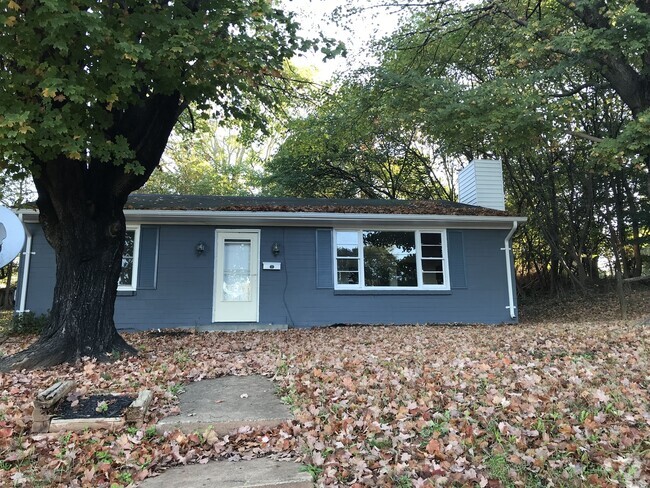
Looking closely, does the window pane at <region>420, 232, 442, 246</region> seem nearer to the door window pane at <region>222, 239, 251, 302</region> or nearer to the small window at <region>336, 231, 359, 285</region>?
the small window at <region>336, 231, 359, 285</region>

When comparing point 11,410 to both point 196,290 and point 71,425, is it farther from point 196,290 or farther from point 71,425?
point 196,290

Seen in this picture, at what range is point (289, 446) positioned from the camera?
311cm

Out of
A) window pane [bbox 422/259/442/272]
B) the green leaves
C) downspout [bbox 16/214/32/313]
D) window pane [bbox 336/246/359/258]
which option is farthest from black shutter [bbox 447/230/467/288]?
downspout [bbox 16/214/32/313]

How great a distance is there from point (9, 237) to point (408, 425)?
6.58m

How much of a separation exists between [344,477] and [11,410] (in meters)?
2.86

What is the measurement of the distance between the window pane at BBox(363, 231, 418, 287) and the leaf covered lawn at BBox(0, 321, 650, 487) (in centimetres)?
518

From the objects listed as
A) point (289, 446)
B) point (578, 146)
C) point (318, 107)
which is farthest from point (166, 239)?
point (578, 146)

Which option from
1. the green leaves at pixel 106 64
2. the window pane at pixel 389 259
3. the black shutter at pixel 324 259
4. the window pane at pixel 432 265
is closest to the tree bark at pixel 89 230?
the green leaves at pixel 106 64

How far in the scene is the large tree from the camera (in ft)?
15.9

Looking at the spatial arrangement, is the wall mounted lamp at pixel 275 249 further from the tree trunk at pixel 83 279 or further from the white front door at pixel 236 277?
the tree trunk at pixel 83 279

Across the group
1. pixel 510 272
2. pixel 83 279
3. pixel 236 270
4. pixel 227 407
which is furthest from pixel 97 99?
pixel 510 272

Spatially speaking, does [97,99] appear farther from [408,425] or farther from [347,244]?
[347,244]

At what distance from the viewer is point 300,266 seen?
398 inches

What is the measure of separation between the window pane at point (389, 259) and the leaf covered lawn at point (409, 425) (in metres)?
5.18
